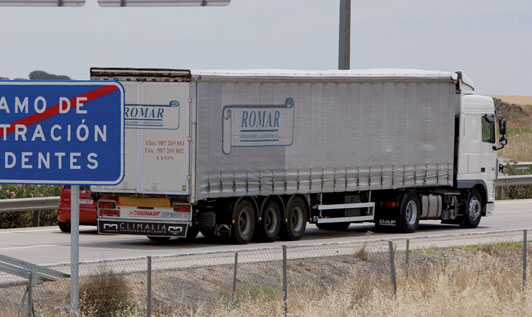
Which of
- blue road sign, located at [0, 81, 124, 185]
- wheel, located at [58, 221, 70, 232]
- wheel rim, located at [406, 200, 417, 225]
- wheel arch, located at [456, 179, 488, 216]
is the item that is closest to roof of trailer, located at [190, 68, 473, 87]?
wheel arch, located at [456, 179, 488, 216]

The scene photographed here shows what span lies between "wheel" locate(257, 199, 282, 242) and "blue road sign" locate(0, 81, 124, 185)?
38.2 feet

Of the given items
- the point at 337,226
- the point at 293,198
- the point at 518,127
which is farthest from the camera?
the point at 518,127

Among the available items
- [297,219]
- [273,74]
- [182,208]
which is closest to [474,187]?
[297,219]

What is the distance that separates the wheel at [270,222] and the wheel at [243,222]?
0.82 ft

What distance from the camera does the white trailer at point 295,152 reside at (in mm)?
21047

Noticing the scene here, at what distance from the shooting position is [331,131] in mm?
23594

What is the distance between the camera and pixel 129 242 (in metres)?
22.8

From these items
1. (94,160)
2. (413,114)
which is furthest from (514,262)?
(94,160)

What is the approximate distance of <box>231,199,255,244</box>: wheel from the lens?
70.6 feet

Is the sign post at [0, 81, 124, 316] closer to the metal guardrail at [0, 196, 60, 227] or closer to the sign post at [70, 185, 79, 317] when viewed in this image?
the sign post at [70, 185, 79, 317]

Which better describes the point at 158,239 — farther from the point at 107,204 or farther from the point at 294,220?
the point at 294,220

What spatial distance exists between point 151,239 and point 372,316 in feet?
33.5

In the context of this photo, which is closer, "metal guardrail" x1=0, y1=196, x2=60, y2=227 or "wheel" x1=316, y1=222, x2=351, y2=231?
"metal guardrail" x1=0, y1=196, x2=60, y2=227

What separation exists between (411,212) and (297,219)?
145 inches
